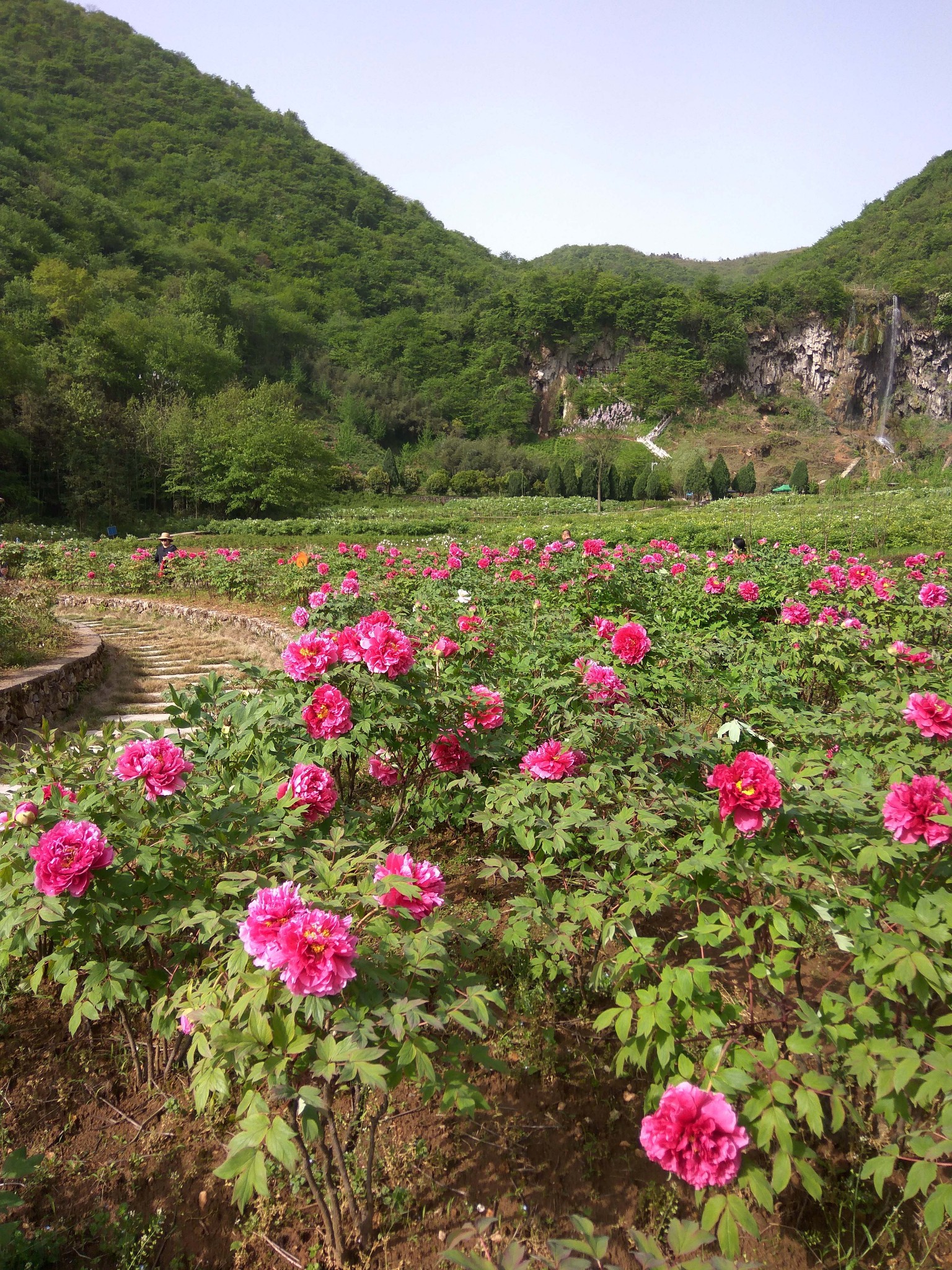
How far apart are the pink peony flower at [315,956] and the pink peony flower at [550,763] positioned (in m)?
0.83

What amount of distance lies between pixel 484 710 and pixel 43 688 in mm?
4080

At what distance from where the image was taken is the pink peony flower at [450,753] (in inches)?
83.4

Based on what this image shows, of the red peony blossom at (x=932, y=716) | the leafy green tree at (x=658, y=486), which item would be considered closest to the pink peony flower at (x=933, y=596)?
the red peony blossom at (x=932, y=716)

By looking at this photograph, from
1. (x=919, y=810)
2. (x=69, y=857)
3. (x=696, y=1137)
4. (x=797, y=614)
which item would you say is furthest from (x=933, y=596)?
(x=69, y=857)

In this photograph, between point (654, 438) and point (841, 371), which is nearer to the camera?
point (654, 438)

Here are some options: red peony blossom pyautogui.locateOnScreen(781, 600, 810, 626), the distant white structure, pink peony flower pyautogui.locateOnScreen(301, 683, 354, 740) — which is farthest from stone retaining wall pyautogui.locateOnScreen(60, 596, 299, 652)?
the distant white structure

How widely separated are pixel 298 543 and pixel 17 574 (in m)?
5.56

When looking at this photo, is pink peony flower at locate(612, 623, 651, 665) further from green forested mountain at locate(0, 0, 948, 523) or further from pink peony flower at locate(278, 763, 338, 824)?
green forested mountain at locate(0, 0, 948, 523)

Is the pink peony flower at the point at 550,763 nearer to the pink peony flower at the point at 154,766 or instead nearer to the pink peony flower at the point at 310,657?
the pink peony flower at the point at 310,657

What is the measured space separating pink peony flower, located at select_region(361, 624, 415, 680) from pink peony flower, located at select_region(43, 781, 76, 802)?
2.66ft

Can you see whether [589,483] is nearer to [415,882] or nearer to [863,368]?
[863,368]

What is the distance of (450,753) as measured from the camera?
2.12 meters

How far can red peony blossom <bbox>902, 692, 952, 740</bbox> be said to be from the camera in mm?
1692

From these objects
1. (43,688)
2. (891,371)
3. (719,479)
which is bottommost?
(719,479)
